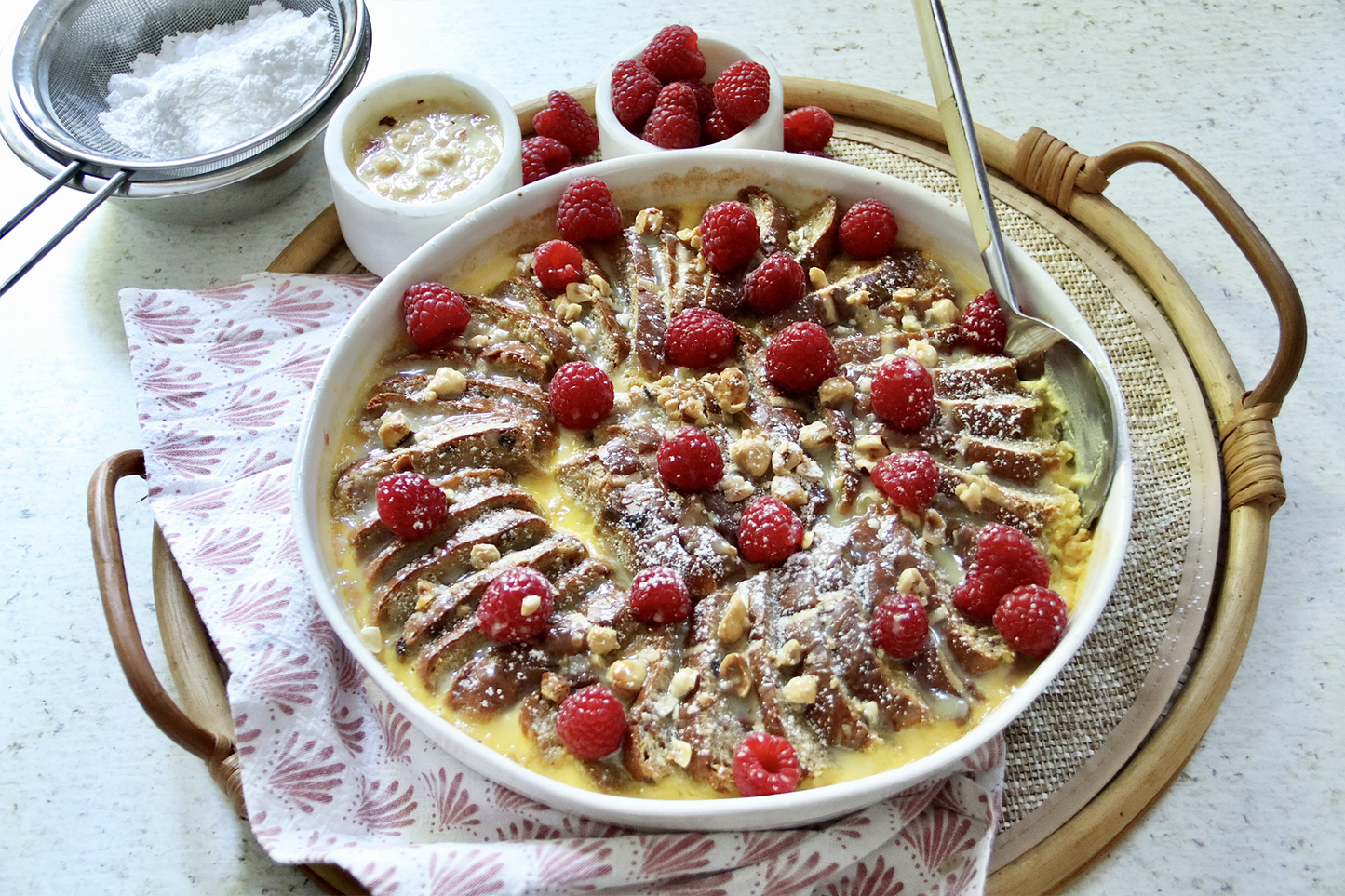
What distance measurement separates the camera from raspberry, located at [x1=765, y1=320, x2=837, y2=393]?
210cm

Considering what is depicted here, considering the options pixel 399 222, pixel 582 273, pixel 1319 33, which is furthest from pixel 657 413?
pixel 1319 33

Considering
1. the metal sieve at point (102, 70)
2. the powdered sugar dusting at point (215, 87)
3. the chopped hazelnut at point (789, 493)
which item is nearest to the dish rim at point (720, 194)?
the chopped hazelnut at point (789, 493)

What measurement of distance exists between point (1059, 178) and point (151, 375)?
2.10 m

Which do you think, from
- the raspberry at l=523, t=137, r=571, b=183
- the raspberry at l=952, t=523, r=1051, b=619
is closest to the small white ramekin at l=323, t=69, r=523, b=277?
the raspberry at l=523, t=137, r=571, b=183

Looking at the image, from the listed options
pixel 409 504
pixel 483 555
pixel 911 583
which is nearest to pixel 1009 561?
pixel 911 583

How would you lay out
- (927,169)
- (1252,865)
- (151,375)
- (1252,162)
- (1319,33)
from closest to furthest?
(1252,865) < (151,375) < (927,169) < (1252,162) < (1319,33)

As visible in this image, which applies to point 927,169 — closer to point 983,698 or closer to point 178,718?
point 983,698

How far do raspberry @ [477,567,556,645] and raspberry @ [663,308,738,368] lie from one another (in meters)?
0.58

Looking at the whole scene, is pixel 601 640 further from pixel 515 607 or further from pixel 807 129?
pixel 807 129

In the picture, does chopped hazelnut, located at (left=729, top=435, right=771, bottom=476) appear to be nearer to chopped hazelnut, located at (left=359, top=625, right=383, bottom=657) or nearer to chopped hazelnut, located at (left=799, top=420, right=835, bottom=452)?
chopped hazelnut, located at (left=799, top=420, right=835, bottom=452)

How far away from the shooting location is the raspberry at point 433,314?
2.16m

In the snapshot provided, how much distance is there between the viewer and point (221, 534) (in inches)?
82.0

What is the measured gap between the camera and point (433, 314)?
7.07ft

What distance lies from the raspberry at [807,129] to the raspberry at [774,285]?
0.51 meters
